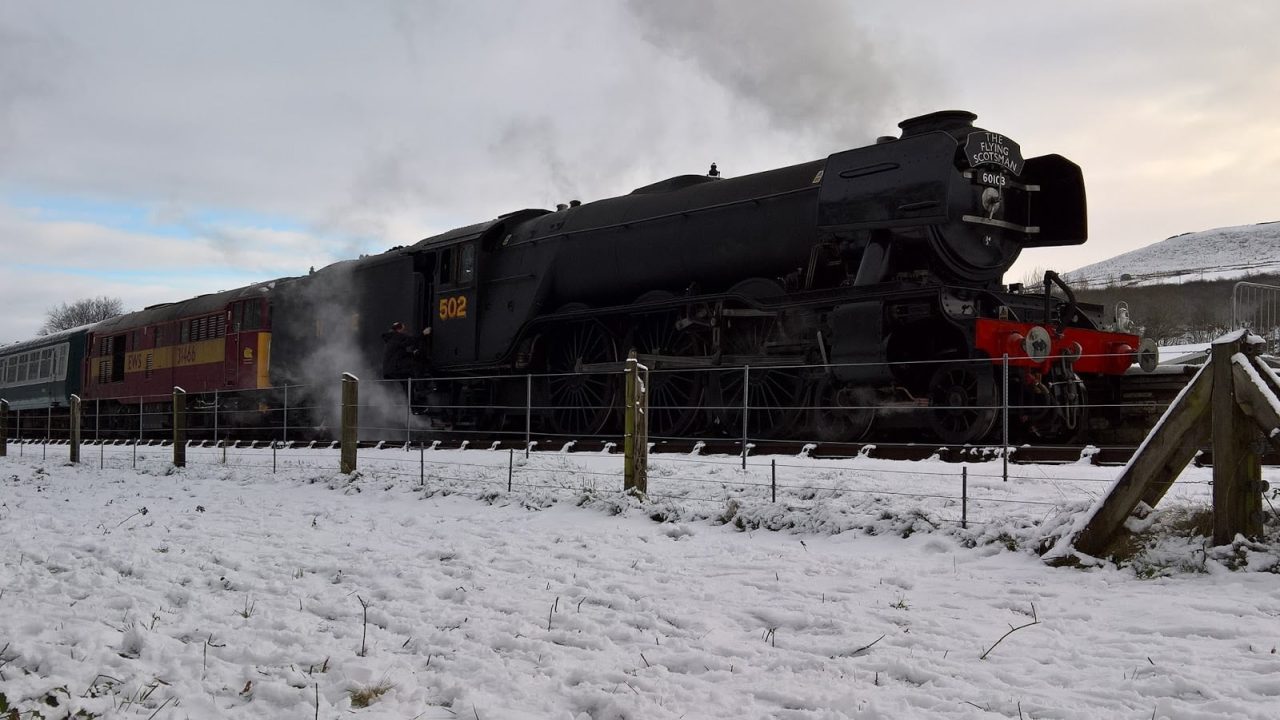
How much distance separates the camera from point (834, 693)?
3420 mm

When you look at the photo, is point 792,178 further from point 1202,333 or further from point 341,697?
point 1202,333

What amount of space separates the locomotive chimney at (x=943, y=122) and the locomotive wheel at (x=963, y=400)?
241cm

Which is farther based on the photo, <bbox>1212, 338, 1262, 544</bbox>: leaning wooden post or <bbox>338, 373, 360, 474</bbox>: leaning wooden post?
<bbox>338, 373, 360, 474</bbox>: leaning wooden post

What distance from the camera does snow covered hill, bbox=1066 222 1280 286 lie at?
50.2 metres

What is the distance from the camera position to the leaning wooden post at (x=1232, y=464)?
189 inches

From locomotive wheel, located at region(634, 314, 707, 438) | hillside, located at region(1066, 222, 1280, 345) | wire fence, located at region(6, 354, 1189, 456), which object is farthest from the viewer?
hillside, located at region(1066, 222, 1280, 345)

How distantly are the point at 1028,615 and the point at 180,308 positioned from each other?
22.9 metres

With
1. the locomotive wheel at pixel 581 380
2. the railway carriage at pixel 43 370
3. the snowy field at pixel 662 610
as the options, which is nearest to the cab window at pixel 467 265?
the locomotive wheel at pixel 581 380

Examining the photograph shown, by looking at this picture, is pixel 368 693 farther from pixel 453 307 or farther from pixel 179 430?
pixel 179 430

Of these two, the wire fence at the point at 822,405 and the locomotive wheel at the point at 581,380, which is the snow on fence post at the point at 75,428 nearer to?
the wire fence at the point at 822,405

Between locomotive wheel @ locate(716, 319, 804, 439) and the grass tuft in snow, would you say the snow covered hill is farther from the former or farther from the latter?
the grass tuft in snow

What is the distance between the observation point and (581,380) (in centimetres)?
1309

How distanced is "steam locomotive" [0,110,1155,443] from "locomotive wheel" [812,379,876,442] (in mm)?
26

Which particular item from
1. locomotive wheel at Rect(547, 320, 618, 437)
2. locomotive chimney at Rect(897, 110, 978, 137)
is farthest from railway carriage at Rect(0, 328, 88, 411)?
locomotive chimney at Rect(897, 110, 978, 137)
